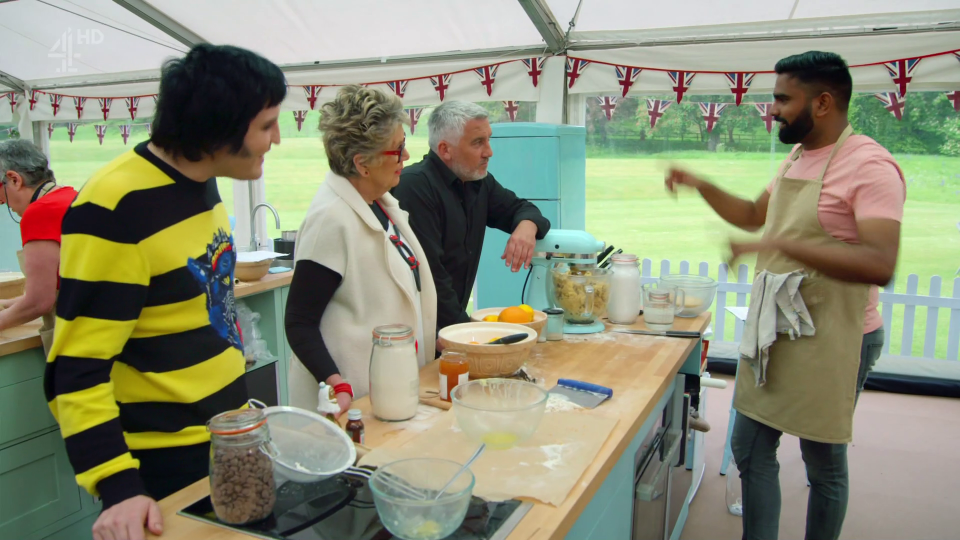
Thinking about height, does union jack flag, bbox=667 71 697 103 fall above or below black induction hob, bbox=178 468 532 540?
above

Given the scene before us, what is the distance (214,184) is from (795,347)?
1.84 metres

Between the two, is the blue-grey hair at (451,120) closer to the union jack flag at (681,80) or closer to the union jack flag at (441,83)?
the union jack flag at (681,80)

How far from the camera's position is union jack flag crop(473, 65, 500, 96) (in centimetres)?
464

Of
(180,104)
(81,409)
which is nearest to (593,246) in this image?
(180,104)

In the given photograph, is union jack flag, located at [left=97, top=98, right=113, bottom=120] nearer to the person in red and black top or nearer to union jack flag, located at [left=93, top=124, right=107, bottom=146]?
union jack flag, located at [left=93, top=124, right=107, bottom=146]

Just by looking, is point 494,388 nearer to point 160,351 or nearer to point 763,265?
point 160,351

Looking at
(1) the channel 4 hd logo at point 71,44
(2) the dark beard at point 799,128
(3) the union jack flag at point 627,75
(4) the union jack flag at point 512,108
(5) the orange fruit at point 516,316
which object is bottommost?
(5) the orange fruit at point 516,316

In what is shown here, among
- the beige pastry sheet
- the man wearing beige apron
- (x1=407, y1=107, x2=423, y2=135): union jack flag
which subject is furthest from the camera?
(x1=407, y1=107, x2=423, y2=135): union jack flag

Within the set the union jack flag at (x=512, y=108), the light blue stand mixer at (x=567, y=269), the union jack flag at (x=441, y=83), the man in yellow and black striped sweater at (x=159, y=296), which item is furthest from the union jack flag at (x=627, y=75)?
the man in yellow and black striped sweater at (x=159, y=296)

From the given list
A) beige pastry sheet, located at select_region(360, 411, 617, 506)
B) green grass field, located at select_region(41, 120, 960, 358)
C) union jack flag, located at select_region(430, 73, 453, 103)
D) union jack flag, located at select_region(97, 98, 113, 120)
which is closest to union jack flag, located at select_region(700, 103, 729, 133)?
green grass field, located at select_region(41, 120, 960, 358)

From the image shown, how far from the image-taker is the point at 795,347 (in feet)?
6.93

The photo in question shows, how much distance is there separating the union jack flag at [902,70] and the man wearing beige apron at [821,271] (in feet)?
7.20

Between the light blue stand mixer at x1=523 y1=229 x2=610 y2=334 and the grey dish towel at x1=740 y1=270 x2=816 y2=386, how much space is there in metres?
0.51

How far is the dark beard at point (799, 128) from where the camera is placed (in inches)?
80.6
